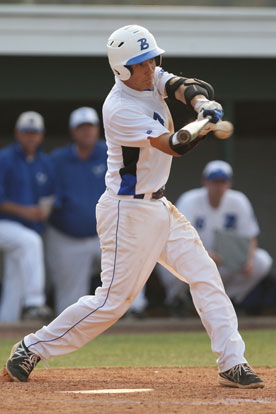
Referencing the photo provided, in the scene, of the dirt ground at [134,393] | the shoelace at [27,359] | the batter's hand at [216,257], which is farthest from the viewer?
the batter's hand at [216,257]

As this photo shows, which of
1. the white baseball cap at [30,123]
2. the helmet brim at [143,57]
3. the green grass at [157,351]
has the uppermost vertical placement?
the helmet brim at [143,57]

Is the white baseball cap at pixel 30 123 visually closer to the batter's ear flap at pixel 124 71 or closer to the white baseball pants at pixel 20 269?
the white baseball pants at pixel 20 269

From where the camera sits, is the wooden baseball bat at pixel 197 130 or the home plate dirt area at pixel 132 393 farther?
the wooden baseball bat at pixel 197 130

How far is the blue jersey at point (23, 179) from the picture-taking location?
9.16 metres

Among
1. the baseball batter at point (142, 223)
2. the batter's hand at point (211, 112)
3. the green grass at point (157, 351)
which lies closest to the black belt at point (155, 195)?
the baseball batter at point (142, 223)

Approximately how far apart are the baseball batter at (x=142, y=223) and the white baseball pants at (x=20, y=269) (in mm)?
3647

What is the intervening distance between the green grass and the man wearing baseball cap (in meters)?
0.83

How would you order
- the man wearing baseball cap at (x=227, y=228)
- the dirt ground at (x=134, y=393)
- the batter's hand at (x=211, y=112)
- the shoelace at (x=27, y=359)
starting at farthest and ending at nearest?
the man wearing baseball cap at (x=227, y=228)
the shoelace at (x=27, y=359)
the batter's hand at (x=211, y=112)
the dirt ground at (x=134, y=393)

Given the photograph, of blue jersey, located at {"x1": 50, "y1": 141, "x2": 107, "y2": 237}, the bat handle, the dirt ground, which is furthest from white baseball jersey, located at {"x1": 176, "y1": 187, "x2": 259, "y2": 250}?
the bat handle

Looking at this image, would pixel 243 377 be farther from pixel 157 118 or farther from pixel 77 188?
pixel 77 188

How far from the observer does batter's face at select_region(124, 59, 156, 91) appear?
5.08 metres

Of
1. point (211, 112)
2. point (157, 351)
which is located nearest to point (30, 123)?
point (157, 351)

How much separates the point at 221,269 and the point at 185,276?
4.33 metres

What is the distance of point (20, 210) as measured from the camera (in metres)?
9.05
